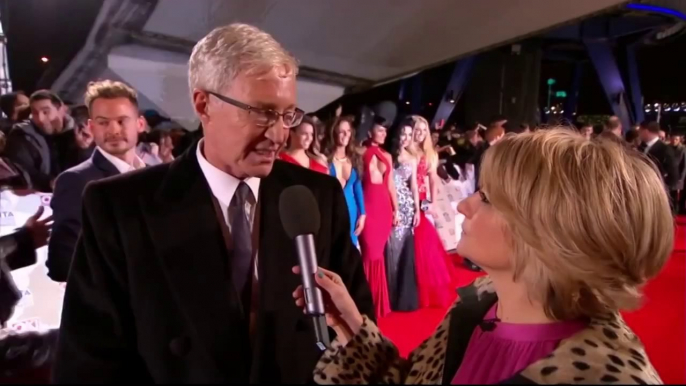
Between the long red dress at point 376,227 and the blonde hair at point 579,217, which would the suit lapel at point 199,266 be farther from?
the long red dress at point 376,227

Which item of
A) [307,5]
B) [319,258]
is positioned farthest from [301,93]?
[319,258]

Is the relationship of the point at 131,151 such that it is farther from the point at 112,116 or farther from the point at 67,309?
the point at 67,309

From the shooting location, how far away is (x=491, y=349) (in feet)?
2.73

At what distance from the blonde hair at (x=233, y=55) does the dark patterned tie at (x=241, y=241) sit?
196mm

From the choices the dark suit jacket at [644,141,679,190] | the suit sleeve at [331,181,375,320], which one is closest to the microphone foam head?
the suit sleeve at [331,181,375,320]

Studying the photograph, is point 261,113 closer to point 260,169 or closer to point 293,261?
point 260,169

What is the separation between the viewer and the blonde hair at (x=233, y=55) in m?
0.90

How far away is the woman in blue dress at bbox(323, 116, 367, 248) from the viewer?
2.78 metres

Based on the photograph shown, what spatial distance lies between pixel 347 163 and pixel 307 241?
2.22 meters

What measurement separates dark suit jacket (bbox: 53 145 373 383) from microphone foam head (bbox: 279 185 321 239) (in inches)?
5.8

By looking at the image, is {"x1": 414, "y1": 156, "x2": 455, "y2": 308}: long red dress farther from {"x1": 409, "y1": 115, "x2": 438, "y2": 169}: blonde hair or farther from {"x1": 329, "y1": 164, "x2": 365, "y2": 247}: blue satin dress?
{"x1": 329, "y1": 164, "x2": 365, "y2": 247}: blue satin dress

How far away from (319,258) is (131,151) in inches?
46.3

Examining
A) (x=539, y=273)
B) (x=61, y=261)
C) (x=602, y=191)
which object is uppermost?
(x=602, y=191)

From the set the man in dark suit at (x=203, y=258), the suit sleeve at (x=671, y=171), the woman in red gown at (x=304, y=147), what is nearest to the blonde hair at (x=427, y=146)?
the woman in red gown at (x=304, y=147)
